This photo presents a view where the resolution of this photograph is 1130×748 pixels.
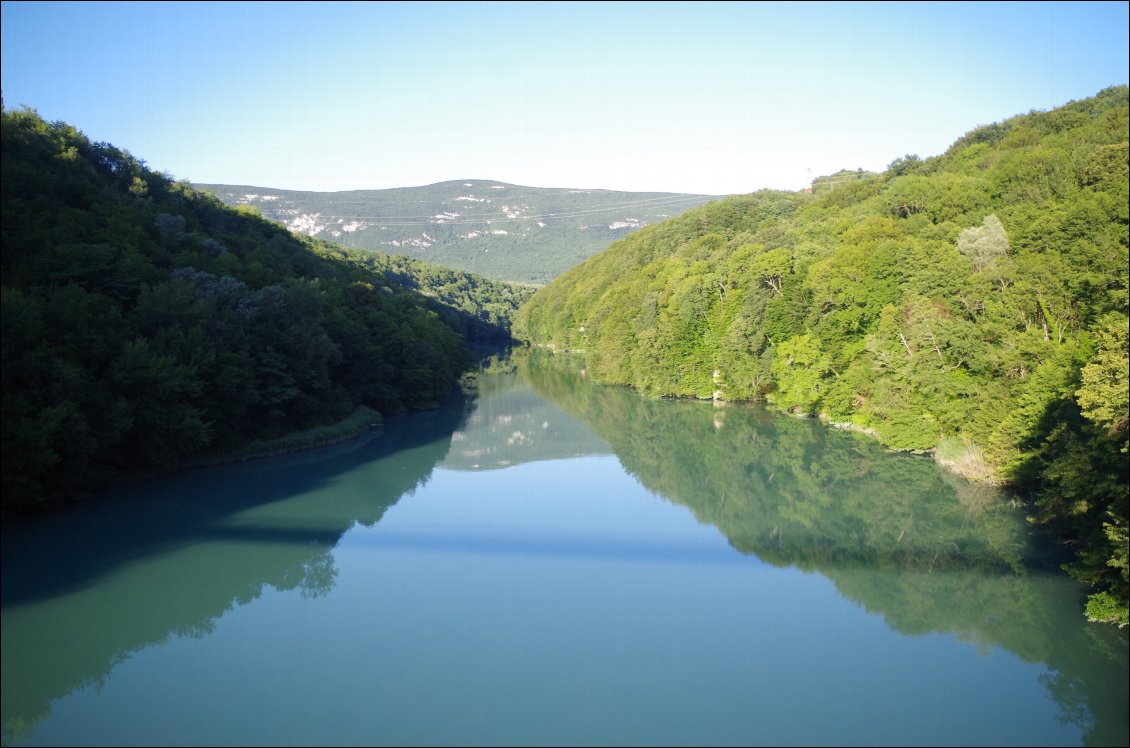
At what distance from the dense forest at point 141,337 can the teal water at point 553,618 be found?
2344 millimetres

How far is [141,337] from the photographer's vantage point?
24.5 metres

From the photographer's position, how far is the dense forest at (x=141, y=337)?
2084 centimetres

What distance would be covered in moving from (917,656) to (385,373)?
32.8 meters

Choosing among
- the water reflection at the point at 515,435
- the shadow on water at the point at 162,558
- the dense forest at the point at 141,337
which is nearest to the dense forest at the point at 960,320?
the water reflection at the point at 515,435

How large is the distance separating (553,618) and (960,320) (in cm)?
2035

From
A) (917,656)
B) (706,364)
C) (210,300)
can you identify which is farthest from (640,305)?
(917,656)

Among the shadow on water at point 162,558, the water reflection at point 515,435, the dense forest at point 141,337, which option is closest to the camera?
the shadow on water at point 162,558

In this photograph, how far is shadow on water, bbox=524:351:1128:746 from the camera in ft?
45.8

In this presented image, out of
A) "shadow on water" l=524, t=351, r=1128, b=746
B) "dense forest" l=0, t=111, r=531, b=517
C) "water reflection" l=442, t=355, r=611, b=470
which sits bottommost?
"water reflection" l=442, t=355, r=611, b=470

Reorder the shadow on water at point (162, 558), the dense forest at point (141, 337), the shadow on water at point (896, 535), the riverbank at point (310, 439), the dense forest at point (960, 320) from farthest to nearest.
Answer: the riverbank at point (310, 439), the dense forest at point (141, 337), the dense forest at point (960, 320), the shadow on water at point (896, 535), the shadow on water at point (162, 558)

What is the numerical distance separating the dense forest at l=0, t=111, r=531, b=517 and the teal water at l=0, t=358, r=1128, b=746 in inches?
92.3

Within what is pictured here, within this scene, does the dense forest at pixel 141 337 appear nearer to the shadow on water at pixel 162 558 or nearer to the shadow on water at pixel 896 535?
the shadow on water at pixel 162 558

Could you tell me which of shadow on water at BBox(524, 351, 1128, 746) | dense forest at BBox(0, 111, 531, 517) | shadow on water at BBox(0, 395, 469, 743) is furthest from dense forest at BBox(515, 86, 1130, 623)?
dense forest at BBox(0, 111, 531, 517)

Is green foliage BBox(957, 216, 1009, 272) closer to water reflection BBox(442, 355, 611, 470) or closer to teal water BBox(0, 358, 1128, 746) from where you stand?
teal water BBox(0, 358, 1128, 746)
